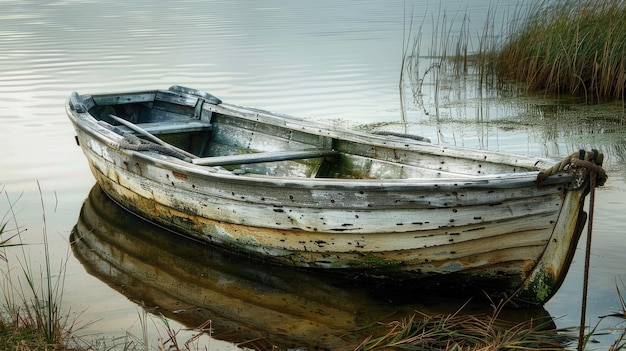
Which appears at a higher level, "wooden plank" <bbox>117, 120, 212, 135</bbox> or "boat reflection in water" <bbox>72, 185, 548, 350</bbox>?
"wooden plank" <bbox>117, 120, 212, 135</bbox>

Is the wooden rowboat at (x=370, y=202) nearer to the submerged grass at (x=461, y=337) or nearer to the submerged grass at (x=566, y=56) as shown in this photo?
the submerged grass at (x=461, y=337)

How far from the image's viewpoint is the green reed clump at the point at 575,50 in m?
8.49

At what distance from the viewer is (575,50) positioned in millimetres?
8750

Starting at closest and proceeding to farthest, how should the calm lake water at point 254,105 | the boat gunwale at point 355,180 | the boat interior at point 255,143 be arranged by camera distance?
1. the boat gunwale at point 355,180
2. the calm lake water at point 254,105
3. the boat interior at point 255,143

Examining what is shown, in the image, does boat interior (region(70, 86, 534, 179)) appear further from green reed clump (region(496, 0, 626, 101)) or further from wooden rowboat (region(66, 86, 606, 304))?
green reed clump (region(496, 0, 626, 101))

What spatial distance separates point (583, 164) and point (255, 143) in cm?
323

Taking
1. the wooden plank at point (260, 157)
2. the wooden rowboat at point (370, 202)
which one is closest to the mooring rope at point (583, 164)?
the wooden rowboat at point (370, 202)

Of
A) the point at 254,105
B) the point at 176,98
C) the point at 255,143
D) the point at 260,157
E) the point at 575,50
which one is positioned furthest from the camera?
the point at 254,105

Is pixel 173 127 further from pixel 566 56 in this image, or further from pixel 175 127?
pixel 566 56

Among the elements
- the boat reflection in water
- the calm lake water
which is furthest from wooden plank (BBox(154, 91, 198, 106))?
the boat reflection in water

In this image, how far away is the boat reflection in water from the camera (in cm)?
411

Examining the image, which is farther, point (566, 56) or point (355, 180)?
point (566, 56)

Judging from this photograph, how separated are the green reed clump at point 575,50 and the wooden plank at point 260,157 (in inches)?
162

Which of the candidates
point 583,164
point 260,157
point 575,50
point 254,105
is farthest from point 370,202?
point 254,105
